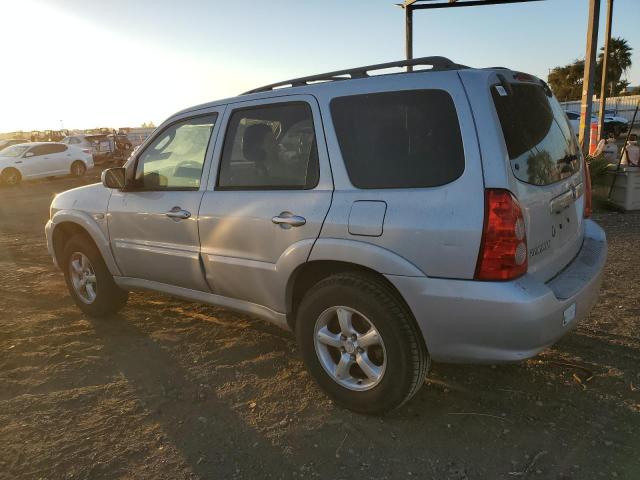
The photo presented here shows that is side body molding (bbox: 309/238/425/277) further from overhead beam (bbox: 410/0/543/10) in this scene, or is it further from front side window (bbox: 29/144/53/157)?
front side window (bbox: 29/144/53/157)

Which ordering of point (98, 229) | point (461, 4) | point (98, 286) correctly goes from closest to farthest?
point (98, 229)
point (98, 286)
point (461, 4)

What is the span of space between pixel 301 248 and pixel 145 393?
1.45 meters

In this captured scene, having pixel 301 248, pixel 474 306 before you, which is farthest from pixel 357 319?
pixel 474 306

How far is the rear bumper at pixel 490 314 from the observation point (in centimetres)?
242

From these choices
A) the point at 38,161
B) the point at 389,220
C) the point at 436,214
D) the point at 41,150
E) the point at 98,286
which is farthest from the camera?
the point at 41,150

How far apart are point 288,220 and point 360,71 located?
3.32 feet

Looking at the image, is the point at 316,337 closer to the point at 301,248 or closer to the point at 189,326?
the point at 301,248

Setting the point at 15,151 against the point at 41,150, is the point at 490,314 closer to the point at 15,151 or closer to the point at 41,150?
the point at 41,150

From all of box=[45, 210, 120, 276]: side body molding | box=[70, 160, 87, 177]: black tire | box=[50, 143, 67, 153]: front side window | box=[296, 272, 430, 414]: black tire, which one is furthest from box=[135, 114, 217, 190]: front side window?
box=[70, 160, 87, 177]: black tire

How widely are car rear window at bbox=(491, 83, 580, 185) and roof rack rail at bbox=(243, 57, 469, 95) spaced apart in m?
0.36

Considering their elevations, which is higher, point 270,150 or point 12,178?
point 270,150

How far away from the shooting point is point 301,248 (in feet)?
9.79

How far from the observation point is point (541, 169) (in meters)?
2.72

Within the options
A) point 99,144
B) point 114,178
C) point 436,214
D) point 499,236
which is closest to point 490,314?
point 499,236
